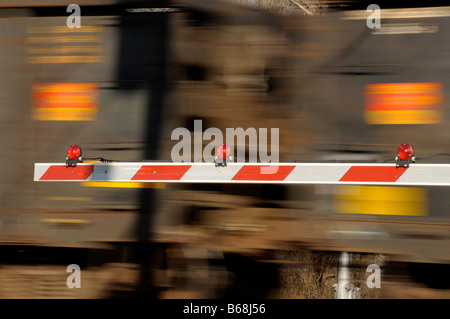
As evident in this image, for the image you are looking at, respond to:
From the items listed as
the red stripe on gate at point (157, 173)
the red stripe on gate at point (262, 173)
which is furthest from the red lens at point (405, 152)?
the red stripe on gate at point (157, 173)

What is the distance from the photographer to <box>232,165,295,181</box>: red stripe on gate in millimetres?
3434

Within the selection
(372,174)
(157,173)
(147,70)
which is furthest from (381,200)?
(147,70)

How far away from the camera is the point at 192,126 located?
3.73m

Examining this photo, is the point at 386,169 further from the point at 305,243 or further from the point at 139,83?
the point at 139,83

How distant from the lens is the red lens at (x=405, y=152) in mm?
3231

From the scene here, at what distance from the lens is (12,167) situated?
3.79 metres

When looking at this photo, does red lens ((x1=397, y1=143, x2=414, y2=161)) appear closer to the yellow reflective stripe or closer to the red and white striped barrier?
the red and white striped barrier

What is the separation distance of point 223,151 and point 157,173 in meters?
0.48

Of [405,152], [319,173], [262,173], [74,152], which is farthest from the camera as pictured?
[74,152]

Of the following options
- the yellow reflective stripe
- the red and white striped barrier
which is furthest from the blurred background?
the red and white striped barrier

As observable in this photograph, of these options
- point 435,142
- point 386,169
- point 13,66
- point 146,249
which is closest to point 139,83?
point 13,66

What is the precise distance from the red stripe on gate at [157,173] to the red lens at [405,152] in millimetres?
1449

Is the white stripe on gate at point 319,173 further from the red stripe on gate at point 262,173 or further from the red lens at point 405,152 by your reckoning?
the red lens at point 405,152

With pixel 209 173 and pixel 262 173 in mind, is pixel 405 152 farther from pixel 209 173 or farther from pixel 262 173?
pixel 209 173
